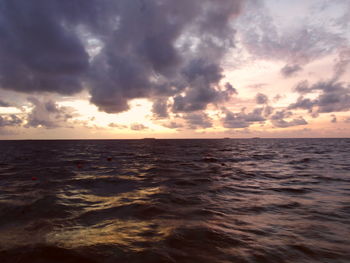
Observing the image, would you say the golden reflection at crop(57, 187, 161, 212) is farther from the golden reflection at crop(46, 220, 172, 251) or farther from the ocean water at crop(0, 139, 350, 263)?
the golden reflection at crop(46, 220, 172, 251)

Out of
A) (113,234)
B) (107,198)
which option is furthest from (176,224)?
(107,198)

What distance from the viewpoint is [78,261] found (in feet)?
18.6

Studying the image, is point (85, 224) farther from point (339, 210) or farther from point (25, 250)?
point (339, 210)

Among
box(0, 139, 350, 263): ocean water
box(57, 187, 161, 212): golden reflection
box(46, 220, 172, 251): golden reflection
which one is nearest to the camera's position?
box(0, 139, 350, 263): ocean water

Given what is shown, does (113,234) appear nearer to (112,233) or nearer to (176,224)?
(112,233)

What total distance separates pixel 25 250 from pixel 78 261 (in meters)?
1.94

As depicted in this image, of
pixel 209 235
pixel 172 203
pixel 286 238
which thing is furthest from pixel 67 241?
pixel 286 238

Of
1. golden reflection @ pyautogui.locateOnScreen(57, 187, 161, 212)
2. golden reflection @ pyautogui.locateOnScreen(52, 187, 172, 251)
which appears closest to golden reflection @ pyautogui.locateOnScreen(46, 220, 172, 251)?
golden reflection @ pyautogui.locateOnScreen(52, 187, 172, 251)

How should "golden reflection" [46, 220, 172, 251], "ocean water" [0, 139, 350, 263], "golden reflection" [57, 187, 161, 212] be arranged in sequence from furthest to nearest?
1. "golden reflection" [57, 187, 161, 212]
2. "golden reflection" [46, 220, 172, 251]
3. "ocean water" [0, 139, 350, 263]

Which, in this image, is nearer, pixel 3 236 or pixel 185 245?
pixel 185 245

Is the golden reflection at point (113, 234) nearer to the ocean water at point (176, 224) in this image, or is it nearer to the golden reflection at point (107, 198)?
the ocean water at point (176, 224)

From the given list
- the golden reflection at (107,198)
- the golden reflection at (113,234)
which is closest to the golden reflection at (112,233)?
the golden reflection at (113,234)

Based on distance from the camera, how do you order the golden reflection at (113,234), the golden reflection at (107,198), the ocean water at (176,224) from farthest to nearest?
1. the golden reflection at (107,198)
2. the golden reflection at (113,234)
3. the ocean water at (176,224)

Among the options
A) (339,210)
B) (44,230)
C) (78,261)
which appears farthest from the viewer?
(339,210)
